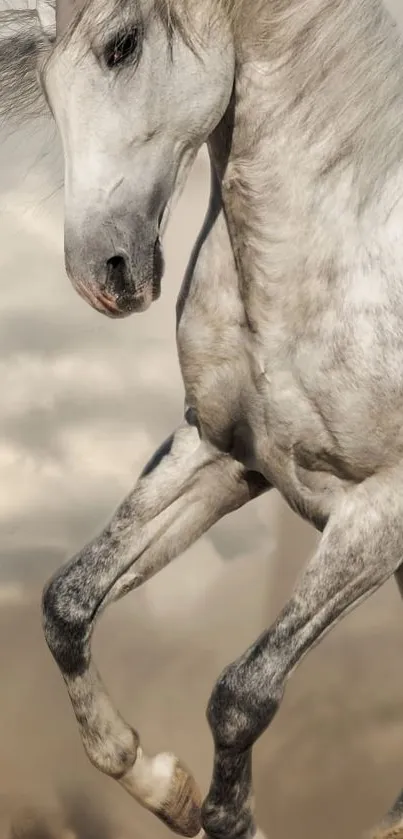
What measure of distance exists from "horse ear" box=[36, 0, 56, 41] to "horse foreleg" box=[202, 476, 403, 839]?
109cm

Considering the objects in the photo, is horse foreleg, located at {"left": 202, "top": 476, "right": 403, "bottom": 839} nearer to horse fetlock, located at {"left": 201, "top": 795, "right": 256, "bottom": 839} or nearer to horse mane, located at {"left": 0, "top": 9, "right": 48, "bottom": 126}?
horse fetlock, located at {"left": 201, "top": 795, "right": 256, "bottom": 839}

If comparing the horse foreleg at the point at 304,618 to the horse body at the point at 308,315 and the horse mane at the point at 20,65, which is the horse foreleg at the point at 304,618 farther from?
the horse mane at the point at 20,65

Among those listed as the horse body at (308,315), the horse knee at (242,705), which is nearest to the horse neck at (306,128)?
the horse body at (308,315)

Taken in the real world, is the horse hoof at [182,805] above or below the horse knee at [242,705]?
below

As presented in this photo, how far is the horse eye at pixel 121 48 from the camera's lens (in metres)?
2.60

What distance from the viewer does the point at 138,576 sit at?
313 centimetres

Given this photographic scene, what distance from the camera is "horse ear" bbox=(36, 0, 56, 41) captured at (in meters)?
2.93

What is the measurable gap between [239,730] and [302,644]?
0.20 m

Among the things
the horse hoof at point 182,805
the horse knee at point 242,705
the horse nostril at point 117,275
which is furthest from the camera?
the horse hoof at point 182,805

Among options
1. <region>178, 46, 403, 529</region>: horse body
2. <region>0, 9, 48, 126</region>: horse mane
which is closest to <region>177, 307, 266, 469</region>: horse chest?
<region>178, 46, 403, 529</region>: horse body

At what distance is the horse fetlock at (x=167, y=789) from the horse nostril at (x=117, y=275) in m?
1.06

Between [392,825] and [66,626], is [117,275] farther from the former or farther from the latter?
[392,825]

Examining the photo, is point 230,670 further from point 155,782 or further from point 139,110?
point 139,110

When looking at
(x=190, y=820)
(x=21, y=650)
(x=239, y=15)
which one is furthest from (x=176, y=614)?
(x=239, y=15)
